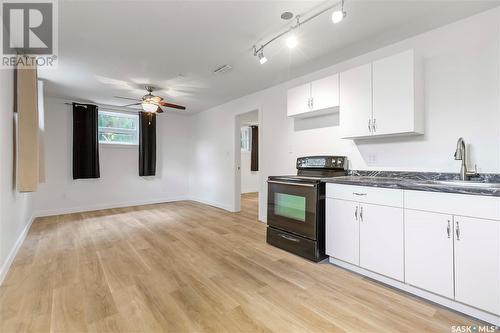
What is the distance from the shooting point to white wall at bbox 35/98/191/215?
4938 mm

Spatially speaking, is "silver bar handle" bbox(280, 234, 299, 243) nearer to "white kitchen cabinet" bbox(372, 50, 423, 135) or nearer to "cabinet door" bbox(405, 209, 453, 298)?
"cabinet door" bbox(405, 209, 453, 298)

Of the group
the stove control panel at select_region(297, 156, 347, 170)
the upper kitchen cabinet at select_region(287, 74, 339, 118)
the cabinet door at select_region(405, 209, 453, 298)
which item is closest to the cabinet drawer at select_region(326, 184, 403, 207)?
the cabinet door at select_region(405, 209, 453, 298)

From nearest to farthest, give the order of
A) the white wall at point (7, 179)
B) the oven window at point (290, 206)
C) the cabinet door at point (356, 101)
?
the white wall at point (7, 179) < the cabinet door at point (356, 101) < the oven window at point (290, 206)

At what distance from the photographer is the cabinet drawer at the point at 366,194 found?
202 centimetres

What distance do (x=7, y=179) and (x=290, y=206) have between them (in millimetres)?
3070

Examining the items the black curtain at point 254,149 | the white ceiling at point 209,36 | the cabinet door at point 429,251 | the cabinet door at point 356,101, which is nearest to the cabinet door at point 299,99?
the white ceiling at point 209,36

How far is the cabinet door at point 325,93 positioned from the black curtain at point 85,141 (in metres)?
4.83

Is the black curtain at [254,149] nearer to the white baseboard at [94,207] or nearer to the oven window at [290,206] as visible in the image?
the white baseboard at [94,207]

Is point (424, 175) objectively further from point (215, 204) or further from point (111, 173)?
point (111, 173)

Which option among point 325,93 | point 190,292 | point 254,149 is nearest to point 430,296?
point 190,292

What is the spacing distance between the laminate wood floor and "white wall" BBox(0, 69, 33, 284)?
195 millimetres

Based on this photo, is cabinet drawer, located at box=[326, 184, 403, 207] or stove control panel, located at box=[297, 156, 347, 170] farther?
stove control panel, located at box=[297, 156, 347, 170]

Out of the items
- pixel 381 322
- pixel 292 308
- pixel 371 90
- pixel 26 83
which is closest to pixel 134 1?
pixel 26 83

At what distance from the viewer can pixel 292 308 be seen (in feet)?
5.84
